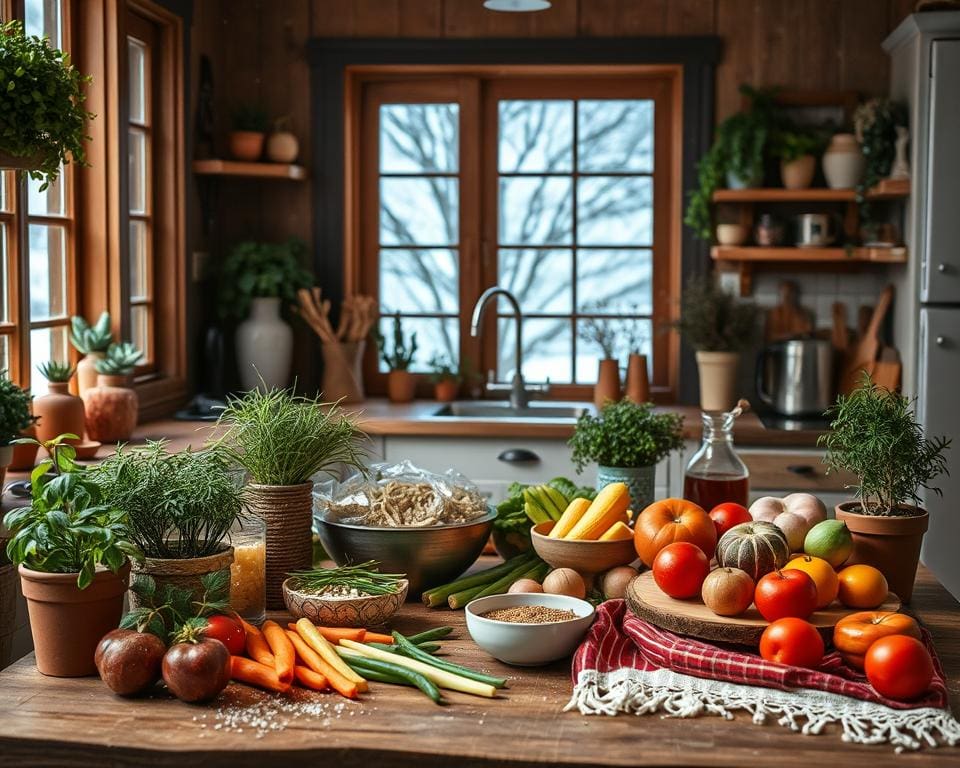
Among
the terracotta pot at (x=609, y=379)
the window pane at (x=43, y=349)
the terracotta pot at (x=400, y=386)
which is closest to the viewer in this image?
the window pane at (x=43, y=349)

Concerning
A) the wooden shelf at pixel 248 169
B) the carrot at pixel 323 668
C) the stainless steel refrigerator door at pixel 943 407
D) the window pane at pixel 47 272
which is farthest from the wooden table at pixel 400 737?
the wooden shelf at pixel 248 169

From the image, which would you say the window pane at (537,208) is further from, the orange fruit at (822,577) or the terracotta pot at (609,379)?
the orange fruit at (822,577)

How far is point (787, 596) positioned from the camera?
166cm

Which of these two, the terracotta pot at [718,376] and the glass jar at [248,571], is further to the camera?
the terracotta pot at [718,376]

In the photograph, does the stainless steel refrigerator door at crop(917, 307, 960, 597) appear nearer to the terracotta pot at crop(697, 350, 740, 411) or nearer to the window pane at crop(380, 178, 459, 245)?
the terracotta pot at crop(697, 350, 740, 411)

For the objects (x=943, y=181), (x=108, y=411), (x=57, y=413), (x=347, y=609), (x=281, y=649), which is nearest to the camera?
(x=281, y=649)

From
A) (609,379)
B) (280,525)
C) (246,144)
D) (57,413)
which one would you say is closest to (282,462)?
(280,525)

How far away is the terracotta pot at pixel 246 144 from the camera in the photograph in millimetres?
4438

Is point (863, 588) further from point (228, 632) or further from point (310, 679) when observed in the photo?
point (228, 632)

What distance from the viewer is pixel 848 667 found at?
5.33ft

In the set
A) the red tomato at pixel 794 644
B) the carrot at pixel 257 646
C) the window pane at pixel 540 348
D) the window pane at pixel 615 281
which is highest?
the window pane at pixel 615 281

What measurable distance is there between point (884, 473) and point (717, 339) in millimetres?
2443

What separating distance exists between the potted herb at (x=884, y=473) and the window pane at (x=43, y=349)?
226 centimetres

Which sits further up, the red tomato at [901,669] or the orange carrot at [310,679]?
the red tomato at [901,669]
